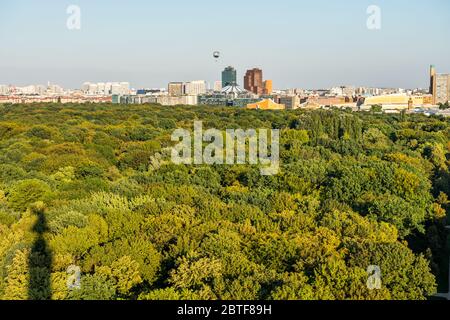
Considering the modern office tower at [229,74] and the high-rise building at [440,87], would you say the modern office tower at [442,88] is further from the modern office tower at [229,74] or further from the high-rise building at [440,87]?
the modern office tower at [229,74]

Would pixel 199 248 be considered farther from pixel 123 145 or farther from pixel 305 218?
pixel 123 145

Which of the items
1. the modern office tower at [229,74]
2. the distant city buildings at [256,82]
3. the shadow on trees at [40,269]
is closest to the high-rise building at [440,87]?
the distant city buildings at [256,82]

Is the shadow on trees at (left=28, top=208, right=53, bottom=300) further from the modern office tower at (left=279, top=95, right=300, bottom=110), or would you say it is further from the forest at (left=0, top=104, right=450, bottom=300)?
the modern office tower at (left=279, top=95, right=300, bottom=110)

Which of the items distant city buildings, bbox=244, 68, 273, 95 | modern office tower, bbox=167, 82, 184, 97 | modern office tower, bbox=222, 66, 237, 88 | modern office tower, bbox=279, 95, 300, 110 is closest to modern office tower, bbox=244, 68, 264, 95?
distant city buildings, bbox=244, 68, 273, 95

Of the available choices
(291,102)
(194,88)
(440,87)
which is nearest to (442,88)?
(440,87)

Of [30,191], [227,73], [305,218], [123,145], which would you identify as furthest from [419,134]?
[227,73]
